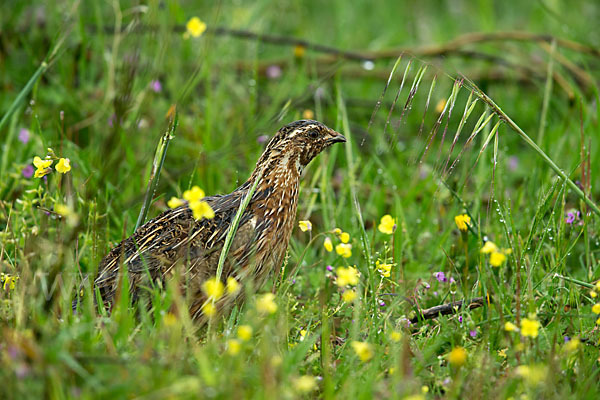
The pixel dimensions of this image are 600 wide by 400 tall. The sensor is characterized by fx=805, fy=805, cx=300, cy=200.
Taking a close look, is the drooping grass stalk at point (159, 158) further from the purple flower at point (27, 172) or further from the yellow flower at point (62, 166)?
the purple flower at point (27, 172)

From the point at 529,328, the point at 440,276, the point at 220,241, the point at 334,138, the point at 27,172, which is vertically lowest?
the point at 440,276

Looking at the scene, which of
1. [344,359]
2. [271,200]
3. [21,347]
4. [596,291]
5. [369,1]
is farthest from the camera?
[369,1]

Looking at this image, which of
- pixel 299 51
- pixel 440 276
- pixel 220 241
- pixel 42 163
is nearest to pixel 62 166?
pixel 42 163

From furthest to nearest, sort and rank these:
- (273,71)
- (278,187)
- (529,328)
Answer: (273,71) → (278,187) → (529,328)

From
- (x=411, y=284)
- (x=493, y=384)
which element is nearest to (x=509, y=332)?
Result: (x=493, y=384)

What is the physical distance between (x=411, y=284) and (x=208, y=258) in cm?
131

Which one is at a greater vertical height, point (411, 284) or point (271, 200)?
point (271, 200)

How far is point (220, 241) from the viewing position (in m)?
4.09

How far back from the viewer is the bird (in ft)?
13.1

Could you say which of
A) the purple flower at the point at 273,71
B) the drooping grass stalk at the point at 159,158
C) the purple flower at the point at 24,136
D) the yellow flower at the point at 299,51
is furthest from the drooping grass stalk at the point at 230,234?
the purple flower at the point at 273,71

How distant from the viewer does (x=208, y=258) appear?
4.05 meters

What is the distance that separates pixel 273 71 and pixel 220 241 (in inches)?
153

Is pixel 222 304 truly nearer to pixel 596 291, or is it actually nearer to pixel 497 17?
pixel 596 291

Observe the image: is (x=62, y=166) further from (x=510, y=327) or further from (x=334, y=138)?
(x=510, y=327)
